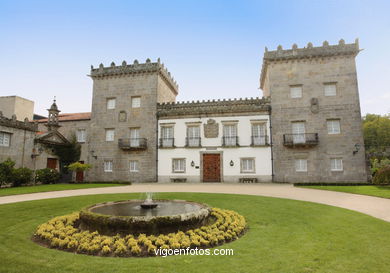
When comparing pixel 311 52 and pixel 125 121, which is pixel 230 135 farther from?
pixel 125 121

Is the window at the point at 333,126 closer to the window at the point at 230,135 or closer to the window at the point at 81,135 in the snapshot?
the window at the point at 230,135

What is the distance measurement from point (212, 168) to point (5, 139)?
18453mm

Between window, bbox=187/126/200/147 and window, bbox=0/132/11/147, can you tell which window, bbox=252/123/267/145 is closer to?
window, bbox=187/126/200/147

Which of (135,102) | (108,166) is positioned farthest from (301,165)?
(108,166)

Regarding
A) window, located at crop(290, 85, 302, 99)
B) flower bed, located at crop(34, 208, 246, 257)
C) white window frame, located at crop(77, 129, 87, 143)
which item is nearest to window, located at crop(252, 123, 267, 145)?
window, located at crop(290, 85, 302, 99)

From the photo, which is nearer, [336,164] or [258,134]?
[336,164]

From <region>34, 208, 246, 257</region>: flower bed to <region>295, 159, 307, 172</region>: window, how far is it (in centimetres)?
1706

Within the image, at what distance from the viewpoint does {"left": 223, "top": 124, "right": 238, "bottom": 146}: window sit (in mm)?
22781

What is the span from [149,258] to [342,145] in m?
21.6

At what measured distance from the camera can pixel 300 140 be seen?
2153 centimetres

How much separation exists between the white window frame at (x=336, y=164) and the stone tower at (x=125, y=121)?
1652cm

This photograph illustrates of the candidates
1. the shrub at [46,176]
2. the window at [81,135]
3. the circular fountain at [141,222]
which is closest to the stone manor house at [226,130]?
the shrub at [46,176]

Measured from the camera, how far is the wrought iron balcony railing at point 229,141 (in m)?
22.7

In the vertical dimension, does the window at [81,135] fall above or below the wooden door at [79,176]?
above
